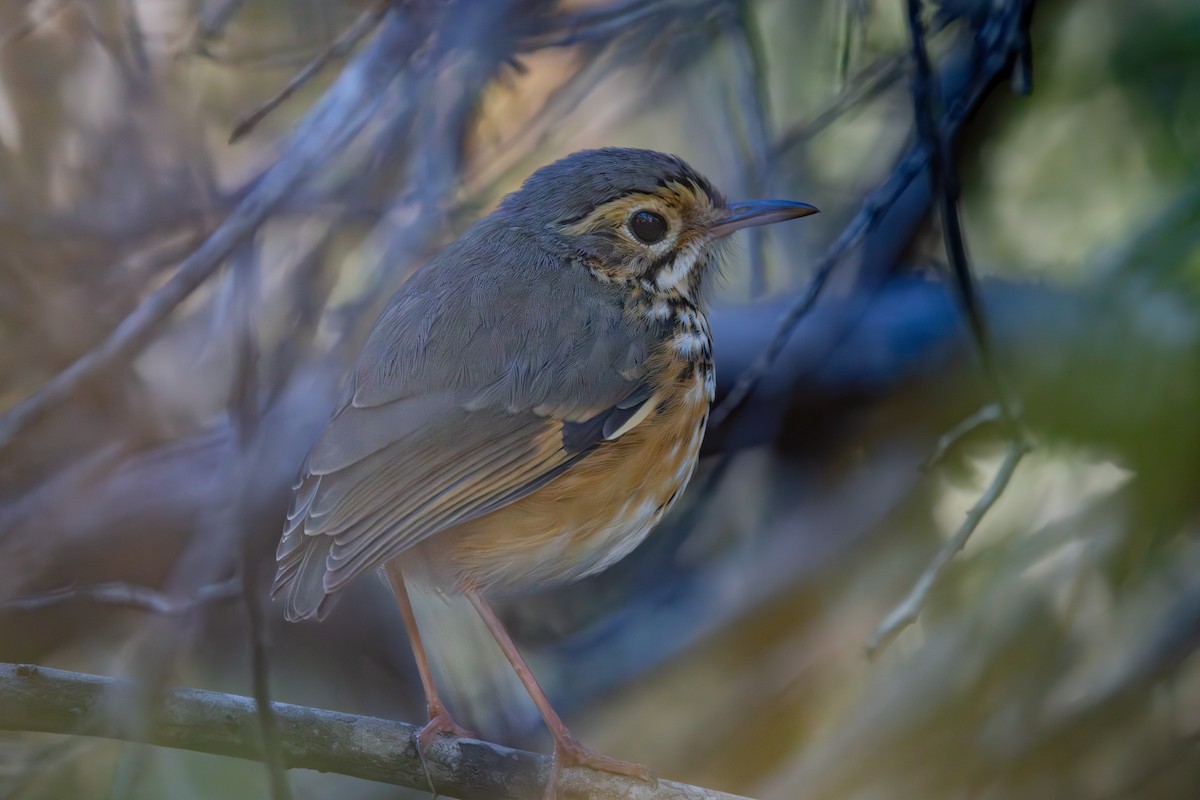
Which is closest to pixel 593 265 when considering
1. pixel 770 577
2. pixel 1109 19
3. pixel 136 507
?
pixel 770 577

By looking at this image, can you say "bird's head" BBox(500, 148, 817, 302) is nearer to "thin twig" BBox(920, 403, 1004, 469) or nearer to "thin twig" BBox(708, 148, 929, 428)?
"thin twig" BBox(708, 148, 929, 428)

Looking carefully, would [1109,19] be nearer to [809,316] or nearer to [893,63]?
[893,63]

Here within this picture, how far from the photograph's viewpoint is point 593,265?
1.55 meters

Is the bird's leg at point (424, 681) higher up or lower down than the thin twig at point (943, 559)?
higher up

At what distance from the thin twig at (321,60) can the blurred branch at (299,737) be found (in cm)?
84

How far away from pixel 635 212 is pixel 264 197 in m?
0.58

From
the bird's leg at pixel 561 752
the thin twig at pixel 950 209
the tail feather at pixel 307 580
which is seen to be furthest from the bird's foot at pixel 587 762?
the thin twig at pixel 950 209

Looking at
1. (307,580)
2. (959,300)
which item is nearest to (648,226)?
(959,300)

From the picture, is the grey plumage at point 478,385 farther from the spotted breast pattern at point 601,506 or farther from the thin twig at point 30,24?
the thin twig at point 30,24

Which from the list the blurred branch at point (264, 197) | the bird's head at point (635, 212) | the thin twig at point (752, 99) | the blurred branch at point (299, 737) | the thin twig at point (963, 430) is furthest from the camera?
the thin twig at point (752, 99)

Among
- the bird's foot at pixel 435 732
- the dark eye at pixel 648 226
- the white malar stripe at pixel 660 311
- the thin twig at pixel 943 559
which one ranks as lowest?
the thin twig at pixel 943 559

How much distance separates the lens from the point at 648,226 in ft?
5.10

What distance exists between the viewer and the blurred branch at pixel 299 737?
1.42 meters

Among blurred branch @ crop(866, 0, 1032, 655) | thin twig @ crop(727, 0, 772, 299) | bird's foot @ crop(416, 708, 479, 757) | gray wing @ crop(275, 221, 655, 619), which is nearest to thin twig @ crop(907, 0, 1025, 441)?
blurred branch @ crop(866, 0, 1032, 655)
